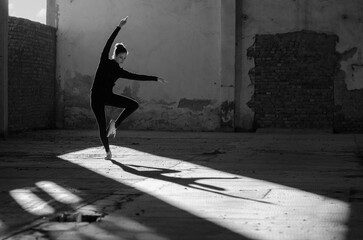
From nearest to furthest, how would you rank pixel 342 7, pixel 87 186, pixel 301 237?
1. pixel 301 237
2. pixel 87 186
3. pixel 342 7

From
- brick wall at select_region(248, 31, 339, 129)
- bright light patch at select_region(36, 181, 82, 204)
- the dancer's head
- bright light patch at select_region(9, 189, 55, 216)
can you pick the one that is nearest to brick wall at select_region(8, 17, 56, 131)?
brick wall at select_region(248, 31, 339, 129)

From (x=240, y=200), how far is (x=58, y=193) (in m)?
1.60

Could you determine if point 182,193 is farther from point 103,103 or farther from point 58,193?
point 103,103

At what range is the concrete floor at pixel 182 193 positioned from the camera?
4.34m

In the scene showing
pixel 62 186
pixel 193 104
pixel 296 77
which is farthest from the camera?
pixel 193 104

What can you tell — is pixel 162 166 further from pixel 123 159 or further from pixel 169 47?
pixel 169 47

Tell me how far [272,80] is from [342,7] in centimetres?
231

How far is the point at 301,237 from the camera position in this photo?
4.06 m

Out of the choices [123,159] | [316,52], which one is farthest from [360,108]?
[123,159]

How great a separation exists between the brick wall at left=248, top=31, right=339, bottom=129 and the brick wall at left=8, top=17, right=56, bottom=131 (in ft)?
16.1

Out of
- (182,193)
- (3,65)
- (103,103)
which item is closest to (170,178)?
(182,193)

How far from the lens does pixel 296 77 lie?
16.2 m

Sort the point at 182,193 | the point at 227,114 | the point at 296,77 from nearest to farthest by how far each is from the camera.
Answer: the point at 182,193 < the point at 296,77 < the point at 227,114

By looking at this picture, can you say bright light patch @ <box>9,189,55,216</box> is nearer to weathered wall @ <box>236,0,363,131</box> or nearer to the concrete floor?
the concrete floor
